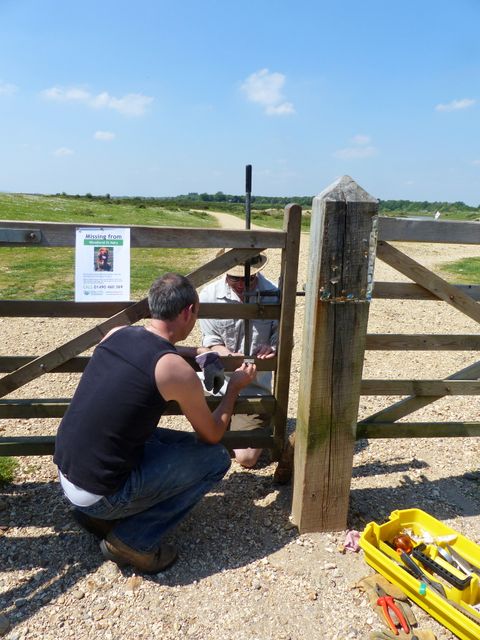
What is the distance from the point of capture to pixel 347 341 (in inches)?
133

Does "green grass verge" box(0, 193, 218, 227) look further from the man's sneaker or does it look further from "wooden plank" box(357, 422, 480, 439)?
the man's sneaker

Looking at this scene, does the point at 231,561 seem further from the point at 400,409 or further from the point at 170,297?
the point at 170,297

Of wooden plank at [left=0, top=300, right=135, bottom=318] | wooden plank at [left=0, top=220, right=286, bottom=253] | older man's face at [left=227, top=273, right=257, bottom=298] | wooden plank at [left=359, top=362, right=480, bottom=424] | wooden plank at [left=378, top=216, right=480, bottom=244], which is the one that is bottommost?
wooden plank at [left=359, top=362, right=480, bottom=424]

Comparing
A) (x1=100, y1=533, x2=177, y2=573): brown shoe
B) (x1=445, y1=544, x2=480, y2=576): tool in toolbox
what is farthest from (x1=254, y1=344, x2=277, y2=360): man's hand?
(x1=445, y1=544, x2=480, y2=576): tool in toolbox

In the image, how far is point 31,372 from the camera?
11.8ft

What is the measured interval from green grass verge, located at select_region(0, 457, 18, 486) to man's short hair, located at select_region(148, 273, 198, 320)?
218 centimetres

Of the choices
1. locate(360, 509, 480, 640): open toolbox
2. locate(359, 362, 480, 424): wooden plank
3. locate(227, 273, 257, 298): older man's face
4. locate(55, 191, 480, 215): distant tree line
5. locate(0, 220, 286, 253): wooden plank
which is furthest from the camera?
locate(55, 191, 480, 215): distant tree line

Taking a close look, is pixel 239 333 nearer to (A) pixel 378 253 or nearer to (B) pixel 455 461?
(A) pixel 378 253

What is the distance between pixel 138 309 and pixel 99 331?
29cm

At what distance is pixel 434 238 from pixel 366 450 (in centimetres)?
227

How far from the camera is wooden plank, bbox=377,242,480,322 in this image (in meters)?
3.50

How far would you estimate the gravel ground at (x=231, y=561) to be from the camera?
116 inches

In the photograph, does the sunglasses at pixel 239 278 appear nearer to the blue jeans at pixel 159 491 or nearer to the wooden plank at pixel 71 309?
the wooden plank at pixel 71 309

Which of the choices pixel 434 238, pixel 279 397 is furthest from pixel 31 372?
pixel 434 238
